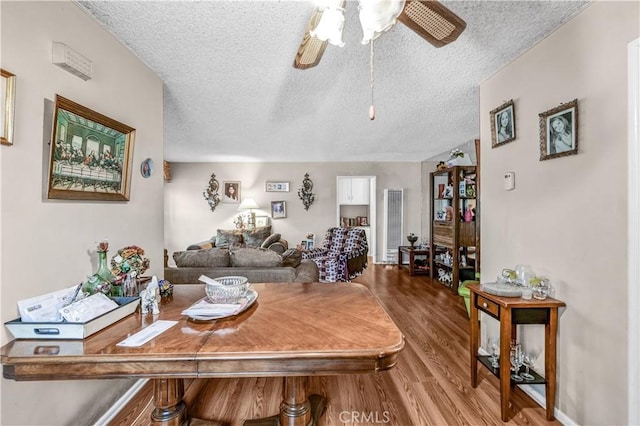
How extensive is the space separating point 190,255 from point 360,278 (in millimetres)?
3160

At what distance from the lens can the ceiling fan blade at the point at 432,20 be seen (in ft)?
3.65

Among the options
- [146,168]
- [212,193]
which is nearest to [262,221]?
[212,193]

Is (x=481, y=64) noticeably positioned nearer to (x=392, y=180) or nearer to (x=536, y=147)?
(x=536, y=147)

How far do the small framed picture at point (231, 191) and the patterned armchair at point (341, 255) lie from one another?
2.55 meters

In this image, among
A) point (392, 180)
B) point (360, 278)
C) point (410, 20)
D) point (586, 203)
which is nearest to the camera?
point (410, 20)

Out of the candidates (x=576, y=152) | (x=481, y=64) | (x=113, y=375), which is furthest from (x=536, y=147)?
(x=113, y=375)

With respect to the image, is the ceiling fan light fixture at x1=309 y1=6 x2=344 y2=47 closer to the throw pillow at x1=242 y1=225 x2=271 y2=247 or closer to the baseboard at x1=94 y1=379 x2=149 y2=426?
the baseboard at x1=94 y1=379 x2=149 y2=426

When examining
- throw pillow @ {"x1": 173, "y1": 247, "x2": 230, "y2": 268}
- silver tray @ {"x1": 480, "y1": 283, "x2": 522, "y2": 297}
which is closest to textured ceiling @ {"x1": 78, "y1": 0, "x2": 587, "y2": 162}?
silver tray @ {"x1": 480, "y1": 283, "x2": 522, "y2": 297}

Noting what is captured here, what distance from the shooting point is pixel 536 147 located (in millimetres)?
1838

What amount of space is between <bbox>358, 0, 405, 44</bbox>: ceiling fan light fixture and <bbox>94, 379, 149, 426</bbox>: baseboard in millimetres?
2440

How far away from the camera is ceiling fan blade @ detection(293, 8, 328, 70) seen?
52.1 inches

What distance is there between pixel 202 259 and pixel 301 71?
2021 mm

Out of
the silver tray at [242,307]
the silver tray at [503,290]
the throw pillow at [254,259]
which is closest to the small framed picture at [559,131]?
the silver tray at [503,290]

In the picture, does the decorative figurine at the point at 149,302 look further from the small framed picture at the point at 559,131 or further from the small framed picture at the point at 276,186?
the small framed picture at the point at 276,186
